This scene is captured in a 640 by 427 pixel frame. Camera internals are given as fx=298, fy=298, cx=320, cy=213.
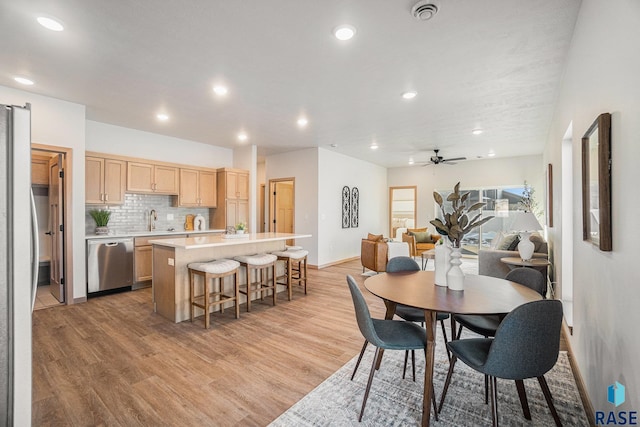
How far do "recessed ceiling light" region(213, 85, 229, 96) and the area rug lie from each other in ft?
10.5

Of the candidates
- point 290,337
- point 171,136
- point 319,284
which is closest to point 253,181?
point 171,136

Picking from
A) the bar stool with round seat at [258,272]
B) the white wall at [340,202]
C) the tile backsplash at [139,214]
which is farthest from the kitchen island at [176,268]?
the white wall at [340,202]

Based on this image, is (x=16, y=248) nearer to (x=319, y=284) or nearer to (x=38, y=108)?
(x=38, y=108)

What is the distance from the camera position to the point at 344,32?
2.38 meters

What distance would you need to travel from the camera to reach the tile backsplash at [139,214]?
5062mm

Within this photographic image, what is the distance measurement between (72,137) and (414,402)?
16.6 ft

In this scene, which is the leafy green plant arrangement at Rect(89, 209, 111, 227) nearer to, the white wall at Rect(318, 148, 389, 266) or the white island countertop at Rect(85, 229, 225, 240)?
the white island countertop at Rect(85, 229, 225, 240)

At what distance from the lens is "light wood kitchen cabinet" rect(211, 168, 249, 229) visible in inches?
239

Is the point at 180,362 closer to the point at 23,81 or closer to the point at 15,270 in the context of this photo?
the point at 15,270

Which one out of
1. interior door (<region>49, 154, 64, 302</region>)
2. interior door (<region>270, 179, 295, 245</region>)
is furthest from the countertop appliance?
interior door (<region>270, 179, 295, 245</region>)

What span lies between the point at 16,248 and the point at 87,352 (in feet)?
6.37

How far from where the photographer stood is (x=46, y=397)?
2.07 metres

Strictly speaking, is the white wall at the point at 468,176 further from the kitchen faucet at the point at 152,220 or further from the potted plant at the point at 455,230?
the kitchen faucet at the point at 152,220

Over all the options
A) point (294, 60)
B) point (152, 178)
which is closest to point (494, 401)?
point (294, 60)
